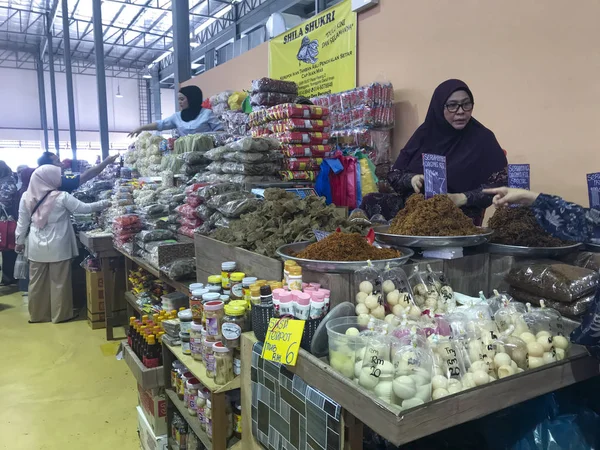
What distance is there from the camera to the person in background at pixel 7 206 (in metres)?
6.21

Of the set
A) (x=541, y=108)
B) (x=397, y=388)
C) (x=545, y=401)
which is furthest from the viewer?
(x=541, y=108)

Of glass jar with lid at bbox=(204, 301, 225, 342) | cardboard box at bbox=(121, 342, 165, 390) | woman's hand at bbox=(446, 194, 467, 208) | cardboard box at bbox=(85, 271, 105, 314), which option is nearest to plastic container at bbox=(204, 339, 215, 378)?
glass jar with lid at bbox=(204, 301, 225, 342)

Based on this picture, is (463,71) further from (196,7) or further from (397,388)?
(196,7)

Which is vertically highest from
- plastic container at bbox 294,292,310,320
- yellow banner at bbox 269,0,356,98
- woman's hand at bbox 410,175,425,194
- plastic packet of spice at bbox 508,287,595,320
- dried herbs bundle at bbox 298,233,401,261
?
yellow banner at bbox 269,0,356,98

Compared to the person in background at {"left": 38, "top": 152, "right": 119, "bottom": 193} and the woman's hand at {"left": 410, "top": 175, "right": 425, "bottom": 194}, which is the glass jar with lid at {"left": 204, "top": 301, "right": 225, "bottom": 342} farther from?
the person in background at {"left": 38, "top": 152, "right": 119, "bottom": 193}

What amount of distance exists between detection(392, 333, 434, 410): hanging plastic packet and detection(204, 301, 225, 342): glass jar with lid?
82 centimetres

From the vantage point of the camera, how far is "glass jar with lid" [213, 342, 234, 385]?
1.69 meters

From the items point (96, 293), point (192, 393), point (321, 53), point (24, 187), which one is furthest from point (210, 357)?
point (24, 187)

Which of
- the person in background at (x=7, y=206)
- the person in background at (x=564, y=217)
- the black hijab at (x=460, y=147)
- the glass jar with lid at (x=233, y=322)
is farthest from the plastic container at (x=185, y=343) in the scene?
the person in background at (x=7, y=206)

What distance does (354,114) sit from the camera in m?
3.89

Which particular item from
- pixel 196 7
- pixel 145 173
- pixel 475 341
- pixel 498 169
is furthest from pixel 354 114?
pixel 196 7

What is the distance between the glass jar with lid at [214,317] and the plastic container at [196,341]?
0.69ft

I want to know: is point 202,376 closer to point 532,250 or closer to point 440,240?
point 440,240

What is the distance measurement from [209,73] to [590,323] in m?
8.03
